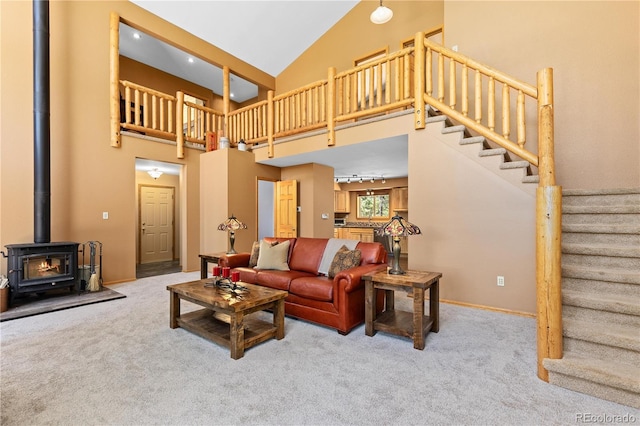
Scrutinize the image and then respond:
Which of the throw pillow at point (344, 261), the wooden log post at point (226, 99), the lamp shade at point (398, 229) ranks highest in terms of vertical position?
the wooden log post at point (226, 99)

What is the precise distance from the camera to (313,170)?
6.61 metres

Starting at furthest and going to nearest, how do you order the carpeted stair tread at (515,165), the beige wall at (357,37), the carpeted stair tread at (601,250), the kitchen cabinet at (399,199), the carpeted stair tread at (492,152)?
the kitchen cabinet at (399,199)
the beige wall at (357,37)
the carpeted stair tread at (492,152)
the carpeted stair tread at (515,165)
the carpeted stair tread at (601,250)

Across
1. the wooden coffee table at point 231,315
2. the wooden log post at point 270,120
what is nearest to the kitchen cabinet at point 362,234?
the wooden log post at point 270,120

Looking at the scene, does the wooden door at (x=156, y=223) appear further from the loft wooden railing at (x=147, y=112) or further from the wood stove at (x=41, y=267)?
the wood stove at (x=41, y=267)

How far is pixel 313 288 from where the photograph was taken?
10.2 ft

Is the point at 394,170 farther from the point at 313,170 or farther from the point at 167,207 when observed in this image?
the point at 167,207

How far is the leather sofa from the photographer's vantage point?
2.90 m

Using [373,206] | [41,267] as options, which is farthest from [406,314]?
[373,206]

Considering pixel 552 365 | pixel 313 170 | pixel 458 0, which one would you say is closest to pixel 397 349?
pixel 552 365

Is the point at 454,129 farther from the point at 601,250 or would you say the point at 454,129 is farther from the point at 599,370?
the point at 599,370

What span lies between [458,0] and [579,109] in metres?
2.49

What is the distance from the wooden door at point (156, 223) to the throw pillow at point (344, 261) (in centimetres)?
603

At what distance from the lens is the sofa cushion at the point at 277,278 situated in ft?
11.2

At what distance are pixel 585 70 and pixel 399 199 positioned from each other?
5.48m
